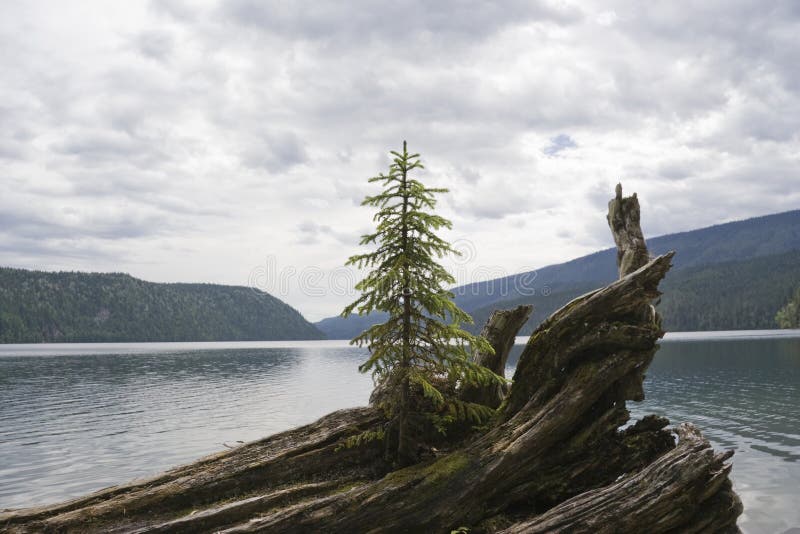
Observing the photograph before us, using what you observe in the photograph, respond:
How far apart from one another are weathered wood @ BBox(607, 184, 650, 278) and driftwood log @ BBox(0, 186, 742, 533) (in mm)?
1244

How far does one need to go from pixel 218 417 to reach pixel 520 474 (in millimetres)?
38566

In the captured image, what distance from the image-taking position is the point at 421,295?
1518 centimetres

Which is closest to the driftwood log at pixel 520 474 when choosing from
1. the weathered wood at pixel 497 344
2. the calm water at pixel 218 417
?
the weathered wood at pixel 497 344

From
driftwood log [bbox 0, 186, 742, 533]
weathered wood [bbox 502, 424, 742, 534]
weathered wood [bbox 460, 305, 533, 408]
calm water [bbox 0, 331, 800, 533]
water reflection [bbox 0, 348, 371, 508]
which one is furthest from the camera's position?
water reflection [bbox 0, 348, 371, 508]

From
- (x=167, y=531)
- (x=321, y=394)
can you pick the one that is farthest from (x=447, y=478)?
(x=321, y=394)

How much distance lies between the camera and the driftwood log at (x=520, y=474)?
44.5 feet

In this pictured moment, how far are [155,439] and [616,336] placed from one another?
33855mm

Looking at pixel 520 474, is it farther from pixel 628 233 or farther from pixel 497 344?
pixel 628 233

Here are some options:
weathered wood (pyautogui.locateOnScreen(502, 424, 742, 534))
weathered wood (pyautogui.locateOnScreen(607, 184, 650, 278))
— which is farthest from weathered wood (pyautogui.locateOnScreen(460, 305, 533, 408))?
weathered wood (pyautogui.locateOnScreen(502, 424, 742, 534))

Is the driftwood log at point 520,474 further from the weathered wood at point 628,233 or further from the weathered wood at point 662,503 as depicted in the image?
the weathered wood at point 628,233

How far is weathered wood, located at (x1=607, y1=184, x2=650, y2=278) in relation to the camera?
16.7 metres

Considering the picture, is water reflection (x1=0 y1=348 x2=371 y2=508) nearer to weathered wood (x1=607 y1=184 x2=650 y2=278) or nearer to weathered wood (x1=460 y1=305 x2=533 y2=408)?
weathered wood (x1=460 y1=305 x2=533 y2=408)

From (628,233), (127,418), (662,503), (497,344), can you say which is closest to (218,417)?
(127,418)

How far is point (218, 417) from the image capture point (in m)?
47.6
